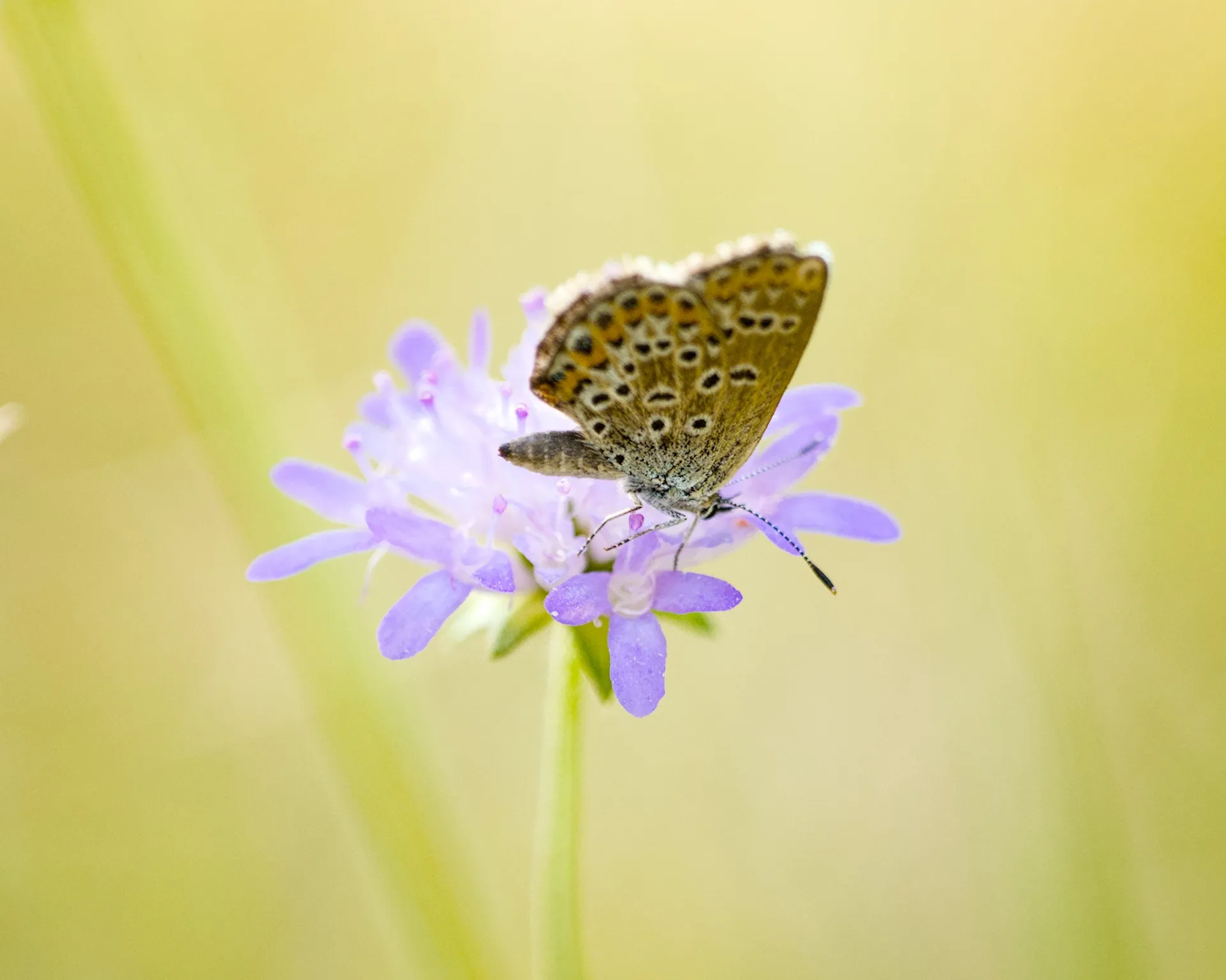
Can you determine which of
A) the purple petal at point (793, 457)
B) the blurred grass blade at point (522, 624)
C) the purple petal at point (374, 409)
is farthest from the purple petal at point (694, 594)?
the purple petal at point (374, 409)

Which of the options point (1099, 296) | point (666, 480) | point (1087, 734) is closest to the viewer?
point (666, 480)

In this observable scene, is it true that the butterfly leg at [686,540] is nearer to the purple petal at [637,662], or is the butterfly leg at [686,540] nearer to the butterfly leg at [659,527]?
the butterfly leg at [659,527]

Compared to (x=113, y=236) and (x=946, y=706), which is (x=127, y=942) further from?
(x=946, y=706)

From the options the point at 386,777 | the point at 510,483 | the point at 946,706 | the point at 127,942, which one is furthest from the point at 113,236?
the point at 946,706

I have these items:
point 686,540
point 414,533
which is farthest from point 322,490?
point 686,540

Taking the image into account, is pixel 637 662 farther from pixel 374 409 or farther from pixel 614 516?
pixel 374 409

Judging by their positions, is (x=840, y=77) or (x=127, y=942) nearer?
(x=127, y=942)

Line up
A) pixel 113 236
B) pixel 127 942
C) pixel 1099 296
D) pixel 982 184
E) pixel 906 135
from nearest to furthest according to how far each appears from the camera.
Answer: pixel 113 236
pixel 127 942
pixel 1099 296
pixel 982 184
pixel 906 135
